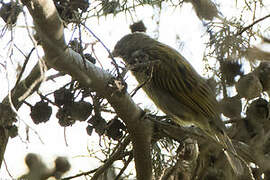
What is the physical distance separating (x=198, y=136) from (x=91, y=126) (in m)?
0.68

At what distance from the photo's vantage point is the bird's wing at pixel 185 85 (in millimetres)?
3605

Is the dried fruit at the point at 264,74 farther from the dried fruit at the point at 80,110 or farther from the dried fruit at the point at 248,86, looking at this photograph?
Answer: the dried fruit at the point at 80,110

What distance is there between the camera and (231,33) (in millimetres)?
3143

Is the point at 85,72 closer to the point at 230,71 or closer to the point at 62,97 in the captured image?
the point at 62,97

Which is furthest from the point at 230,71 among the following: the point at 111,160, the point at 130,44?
the point at 130,44

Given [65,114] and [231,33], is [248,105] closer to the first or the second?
[231,33]

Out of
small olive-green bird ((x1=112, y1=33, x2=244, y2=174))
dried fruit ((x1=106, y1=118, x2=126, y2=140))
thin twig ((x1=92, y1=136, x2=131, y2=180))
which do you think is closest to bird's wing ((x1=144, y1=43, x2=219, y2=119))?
small olive-green bird ((x1=112, y1=33, x2=244, y2=174))

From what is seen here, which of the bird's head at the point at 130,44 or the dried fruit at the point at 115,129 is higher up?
the bird's head at the point at 130,44

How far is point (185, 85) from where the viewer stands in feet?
12.1

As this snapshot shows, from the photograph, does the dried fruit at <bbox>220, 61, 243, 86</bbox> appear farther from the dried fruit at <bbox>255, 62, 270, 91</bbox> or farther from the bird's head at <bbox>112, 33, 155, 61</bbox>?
the bird's head at <bbox>112, 33, 155, 61</bbox>

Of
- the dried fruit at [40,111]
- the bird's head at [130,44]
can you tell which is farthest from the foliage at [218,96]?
the bird's head at [130,44]

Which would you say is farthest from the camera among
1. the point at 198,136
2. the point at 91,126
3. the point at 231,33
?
the point at 231,33

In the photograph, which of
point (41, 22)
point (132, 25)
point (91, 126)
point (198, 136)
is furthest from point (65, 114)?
point (132, 25)

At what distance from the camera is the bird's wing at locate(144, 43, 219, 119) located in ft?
11.8
